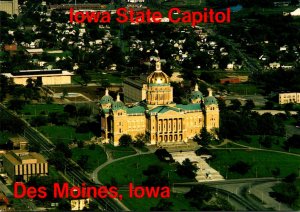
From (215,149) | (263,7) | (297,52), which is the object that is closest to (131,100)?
(215,149)

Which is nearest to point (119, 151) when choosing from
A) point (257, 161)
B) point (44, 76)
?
point (257, 161)

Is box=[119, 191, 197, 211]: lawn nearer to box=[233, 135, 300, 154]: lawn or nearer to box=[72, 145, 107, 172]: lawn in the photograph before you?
box=[72, 145, 107, 172]: lawn

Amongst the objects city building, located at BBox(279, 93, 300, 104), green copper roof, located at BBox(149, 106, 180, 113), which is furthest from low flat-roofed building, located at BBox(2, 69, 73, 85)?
green copper roof, located at BBox(149, 106, 180, 113)

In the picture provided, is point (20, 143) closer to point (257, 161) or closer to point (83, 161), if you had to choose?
point (83, 161)

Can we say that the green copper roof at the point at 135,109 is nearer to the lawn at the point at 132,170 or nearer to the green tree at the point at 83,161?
the lawn at the point at 132,170

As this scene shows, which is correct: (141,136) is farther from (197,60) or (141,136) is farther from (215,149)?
(197,60)

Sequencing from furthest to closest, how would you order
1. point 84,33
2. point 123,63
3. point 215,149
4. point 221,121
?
point 84,33 < point 123,63 < point 221,121 < point 215,149
